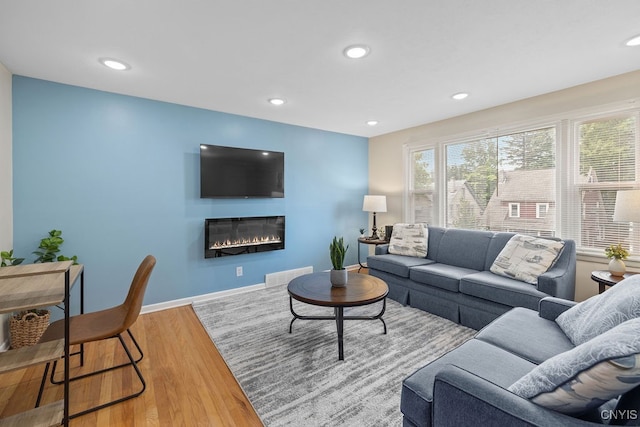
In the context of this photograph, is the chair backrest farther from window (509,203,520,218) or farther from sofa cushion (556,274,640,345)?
window (509,203,520,218)

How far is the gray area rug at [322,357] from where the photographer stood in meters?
1.73

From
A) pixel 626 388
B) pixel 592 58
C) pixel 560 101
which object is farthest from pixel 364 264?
pixel 626 388

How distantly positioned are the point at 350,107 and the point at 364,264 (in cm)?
284

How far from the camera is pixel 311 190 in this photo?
179 inches

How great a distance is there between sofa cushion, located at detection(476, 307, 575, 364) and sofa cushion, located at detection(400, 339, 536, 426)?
0.09 meters

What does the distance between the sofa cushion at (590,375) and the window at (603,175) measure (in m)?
2.45

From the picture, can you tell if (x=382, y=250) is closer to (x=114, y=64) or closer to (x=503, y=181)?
(x=503, y=181)

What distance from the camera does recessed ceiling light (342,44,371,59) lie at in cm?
214

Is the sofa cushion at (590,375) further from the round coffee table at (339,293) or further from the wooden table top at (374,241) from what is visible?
the wooden table top at (374,241)

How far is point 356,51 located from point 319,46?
0.29m

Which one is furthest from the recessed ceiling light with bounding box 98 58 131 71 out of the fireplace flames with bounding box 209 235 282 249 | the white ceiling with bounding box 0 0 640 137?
the fireplace flames with bounding box 209 235 282 249

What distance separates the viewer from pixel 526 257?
2742 millimetres

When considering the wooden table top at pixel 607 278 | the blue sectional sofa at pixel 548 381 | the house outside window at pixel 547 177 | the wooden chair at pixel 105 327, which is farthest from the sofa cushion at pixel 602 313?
the wooden chair at pixel 105 327

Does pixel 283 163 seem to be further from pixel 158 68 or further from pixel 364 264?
pixel 364 264
